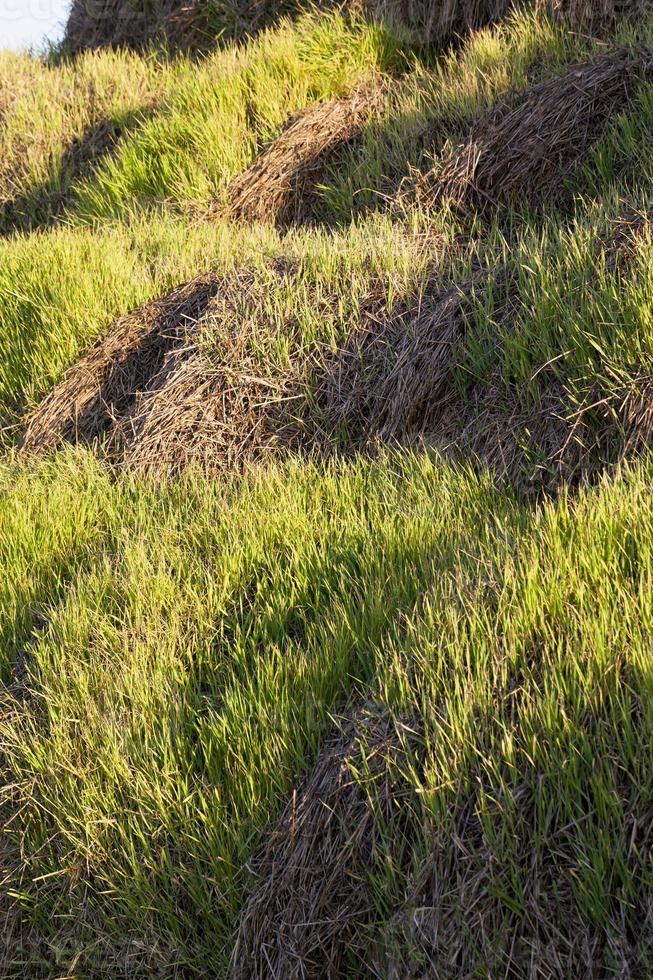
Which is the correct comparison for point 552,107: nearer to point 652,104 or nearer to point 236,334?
point 652,104

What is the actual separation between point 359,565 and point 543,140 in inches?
109

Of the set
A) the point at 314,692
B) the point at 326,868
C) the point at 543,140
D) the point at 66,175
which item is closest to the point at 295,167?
the point at 543,140

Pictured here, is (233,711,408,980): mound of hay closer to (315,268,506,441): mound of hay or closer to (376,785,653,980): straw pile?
(376,785,653,980): straw pile

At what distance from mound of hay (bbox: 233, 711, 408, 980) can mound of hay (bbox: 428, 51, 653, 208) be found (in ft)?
10.5

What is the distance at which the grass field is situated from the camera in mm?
1785

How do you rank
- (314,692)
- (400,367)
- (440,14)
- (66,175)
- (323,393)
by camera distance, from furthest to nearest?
(66,175) < (440,14) < (323,393) < (400,367) < (314,692)

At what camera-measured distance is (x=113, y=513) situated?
11.0 ft

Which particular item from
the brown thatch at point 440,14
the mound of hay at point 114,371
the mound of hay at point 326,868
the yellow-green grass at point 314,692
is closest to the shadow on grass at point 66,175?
the brown thatch at point 440,14

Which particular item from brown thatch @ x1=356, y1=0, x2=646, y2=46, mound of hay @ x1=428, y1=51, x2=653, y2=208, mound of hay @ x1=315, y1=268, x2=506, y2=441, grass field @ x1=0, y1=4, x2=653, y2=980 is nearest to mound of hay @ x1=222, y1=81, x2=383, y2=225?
grass field @ x1=0, y1=4, x2=653, y2=980

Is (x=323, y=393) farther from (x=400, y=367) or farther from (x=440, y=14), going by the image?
(x=440, y=14)

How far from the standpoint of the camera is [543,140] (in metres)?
4.48

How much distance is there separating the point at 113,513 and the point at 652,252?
2.00 metres

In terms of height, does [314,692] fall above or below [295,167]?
below

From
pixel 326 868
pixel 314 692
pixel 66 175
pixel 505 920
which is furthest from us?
pixel 66 175
